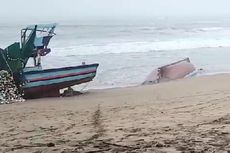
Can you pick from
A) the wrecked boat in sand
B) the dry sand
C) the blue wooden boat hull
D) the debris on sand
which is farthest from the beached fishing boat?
the wrecked boat in sand

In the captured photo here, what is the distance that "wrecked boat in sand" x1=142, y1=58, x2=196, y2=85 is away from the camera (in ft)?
40.5

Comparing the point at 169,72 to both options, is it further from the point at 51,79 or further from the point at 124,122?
the point at 124,122

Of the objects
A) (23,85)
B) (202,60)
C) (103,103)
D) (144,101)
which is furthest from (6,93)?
(202,60)

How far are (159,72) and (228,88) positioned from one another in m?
3.56

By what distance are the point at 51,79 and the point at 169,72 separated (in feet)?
15.0

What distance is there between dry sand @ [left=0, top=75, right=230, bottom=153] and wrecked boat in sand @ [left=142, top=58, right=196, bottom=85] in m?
2.62

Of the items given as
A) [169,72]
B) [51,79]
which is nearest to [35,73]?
[51,79]

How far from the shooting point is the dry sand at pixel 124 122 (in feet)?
13.0

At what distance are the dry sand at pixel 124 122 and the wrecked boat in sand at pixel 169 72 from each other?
2.62 metres

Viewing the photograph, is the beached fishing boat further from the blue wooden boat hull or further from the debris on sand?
the debris on sand

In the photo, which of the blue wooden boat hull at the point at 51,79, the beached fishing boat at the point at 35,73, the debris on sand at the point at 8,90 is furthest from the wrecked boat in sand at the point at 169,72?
the debris on sand at the point at 8,90

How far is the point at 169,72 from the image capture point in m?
13.0

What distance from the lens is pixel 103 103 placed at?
7.96 metres

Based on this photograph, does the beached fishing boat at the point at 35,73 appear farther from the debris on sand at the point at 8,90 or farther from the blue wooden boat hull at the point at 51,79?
the debris on sand at the point at 8,90
